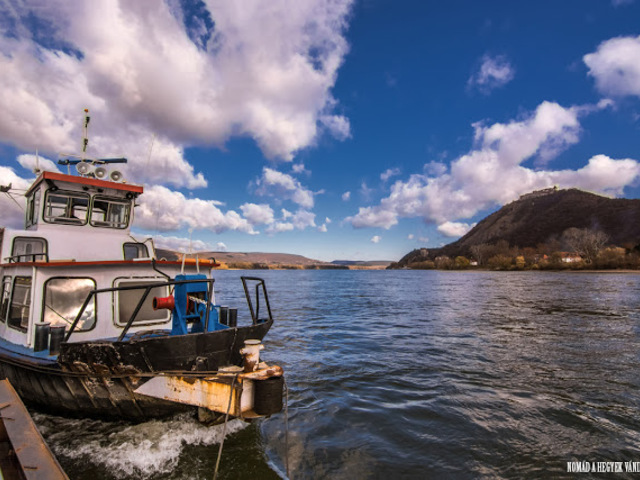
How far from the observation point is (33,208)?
8602mm

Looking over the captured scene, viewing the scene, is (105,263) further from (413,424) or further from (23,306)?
(413,424)

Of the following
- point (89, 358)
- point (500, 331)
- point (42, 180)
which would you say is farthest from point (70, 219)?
point (500, 331)

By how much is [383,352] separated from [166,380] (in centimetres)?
840

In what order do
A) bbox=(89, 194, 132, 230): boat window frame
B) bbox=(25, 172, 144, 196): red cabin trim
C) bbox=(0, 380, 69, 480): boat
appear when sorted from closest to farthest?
bbox=(0, 380, 69, 480): boat → bbox=(25, 172, 144, 196): red cabin trim → bbox=(89, 194, 132, 230): boat window frame

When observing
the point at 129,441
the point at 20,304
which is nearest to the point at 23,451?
the point at 129,441

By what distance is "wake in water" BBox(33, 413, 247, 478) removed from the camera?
490 cm

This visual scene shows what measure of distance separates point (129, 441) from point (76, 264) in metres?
3.58

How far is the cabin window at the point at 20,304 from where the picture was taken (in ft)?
22.9

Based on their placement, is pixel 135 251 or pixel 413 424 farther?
pixel 135 251

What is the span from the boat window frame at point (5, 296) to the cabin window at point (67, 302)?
1680mm

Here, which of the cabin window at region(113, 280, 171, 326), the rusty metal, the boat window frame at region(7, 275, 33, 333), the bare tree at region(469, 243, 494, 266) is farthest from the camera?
the bare tree at region(469, 243, 494, 266)

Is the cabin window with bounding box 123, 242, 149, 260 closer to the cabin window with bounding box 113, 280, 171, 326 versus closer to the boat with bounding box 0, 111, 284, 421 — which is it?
the boat with bounding box 0, 111, 284, 421

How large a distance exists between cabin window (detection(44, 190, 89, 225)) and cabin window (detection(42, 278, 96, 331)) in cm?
217

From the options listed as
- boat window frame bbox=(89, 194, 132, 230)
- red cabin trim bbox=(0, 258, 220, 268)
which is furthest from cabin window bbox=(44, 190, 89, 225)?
red cabin trim bbox=(0, 258, 220, 268)
